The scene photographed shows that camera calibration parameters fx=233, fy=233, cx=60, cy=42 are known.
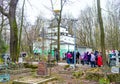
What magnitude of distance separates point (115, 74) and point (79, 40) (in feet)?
133

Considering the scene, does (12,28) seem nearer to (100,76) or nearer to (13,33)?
(13,33)

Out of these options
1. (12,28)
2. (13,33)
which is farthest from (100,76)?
(12,28)

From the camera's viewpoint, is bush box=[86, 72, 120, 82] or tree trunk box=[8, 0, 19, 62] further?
tree trunk box=[8, 0, 19, 62]

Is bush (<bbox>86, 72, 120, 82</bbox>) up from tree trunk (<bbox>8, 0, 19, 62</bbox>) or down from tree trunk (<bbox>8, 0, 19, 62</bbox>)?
down

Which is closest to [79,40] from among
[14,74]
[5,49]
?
[5,49]

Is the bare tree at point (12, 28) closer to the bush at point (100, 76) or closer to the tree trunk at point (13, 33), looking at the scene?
the tree trunk at point (13, 33)

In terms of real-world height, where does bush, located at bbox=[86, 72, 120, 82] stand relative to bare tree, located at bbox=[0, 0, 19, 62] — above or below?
below

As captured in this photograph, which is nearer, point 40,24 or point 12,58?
point 12,58

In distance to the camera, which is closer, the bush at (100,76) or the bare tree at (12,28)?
the bush at (100,76)

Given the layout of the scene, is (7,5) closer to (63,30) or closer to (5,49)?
(5,49)

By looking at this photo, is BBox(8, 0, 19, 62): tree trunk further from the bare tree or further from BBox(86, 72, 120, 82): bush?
BBox(86, 72, 120, 82): bush

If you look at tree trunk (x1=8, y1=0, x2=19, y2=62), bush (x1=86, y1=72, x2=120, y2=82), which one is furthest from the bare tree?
bush (x1=86, y1=72, x2=120, y2=82)

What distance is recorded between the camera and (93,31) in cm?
5078

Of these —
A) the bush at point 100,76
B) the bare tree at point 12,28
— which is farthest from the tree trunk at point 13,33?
the bush at point 100,76
